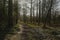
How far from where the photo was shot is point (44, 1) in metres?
38.6

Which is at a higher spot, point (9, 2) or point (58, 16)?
point (9, 2)

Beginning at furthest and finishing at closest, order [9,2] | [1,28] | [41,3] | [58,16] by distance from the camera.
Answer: [58,16], [41,3], [9,2], [1,28]

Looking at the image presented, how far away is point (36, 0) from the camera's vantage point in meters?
43.3

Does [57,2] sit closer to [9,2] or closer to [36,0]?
[36,0]

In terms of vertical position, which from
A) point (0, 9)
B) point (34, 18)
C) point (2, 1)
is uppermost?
point (2, 1)

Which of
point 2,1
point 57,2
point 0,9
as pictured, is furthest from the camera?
point 57,2

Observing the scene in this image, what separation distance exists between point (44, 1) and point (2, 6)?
18.6 metres

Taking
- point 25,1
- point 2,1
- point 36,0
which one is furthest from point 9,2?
point 25,1

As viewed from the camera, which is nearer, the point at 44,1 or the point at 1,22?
the point at 1,22

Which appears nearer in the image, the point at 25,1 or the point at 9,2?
the point at 9,2

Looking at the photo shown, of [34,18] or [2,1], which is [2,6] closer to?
[2,1]

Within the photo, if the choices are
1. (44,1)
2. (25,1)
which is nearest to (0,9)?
(44,1)

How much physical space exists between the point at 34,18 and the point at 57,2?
22.9m

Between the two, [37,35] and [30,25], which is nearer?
[37,35]
